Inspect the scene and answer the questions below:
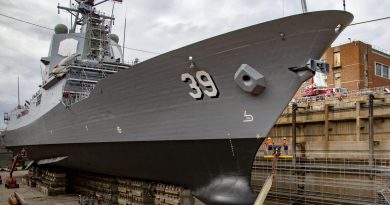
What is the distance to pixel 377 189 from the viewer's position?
7816mm

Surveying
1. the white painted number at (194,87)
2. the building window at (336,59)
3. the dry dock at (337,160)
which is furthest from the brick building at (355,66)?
the white painted number at (194,87)

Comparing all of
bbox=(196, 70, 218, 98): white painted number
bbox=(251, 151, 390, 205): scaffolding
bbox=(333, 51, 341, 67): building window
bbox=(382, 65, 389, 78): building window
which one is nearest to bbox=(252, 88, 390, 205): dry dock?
bbox=(251, 151, 390, 205): scaffolding

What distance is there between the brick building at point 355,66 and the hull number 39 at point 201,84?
544 inches

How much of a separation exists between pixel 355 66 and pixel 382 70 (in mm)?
3347


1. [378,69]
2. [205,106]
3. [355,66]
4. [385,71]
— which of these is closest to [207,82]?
[205,106]

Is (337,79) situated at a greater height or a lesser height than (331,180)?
greater

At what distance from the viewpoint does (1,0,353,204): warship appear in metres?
6.05

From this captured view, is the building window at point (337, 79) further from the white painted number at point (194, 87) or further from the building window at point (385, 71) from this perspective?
the white painted number at point (194, 87)

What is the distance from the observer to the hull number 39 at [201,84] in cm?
679

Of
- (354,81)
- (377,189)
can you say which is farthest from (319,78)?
(377,189)

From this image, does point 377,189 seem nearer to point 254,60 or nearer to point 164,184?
point 254,60

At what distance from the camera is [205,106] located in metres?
6.93

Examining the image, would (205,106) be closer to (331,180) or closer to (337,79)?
(331,180)

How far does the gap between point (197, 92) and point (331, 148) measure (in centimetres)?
528
